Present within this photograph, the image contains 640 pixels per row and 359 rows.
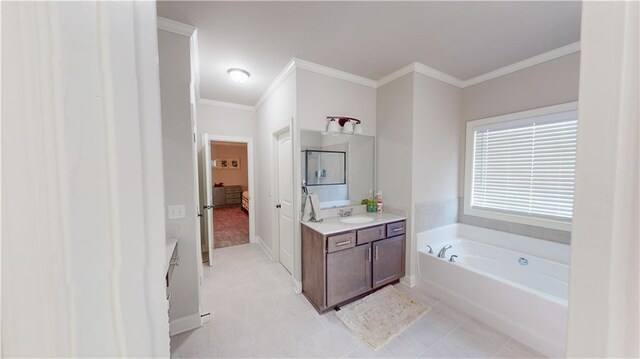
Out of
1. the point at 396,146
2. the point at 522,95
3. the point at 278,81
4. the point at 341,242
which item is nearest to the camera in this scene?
the point at 341,242

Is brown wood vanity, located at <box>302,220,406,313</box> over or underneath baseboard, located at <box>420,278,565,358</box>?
over

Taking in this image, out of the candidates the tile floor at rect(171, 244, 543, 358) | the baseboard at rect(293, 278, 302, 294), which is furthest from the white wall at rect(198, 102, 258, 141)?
the baseboard at rect(293, 278, 302, 294)

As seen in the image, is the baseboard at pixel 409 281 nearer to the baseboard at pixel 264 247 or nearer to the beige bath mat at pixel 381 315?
the beige bath mat at pixel 381 315

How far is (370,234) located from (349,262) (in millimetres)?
378

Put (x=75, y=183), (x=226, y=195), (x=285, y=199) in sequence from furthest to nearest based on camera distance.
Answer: (x=226, y=195) < (x=285, y=199) < (x=75, y=183)

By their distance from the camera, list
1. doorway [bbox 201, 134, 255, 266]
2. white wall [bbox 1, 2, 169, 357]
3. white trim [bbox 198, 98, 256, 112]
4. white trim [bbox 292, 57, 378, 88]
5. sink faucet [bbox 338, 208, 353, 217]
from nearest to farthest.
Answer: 1. white wall [bbox 1, 2, 169, 357]
2. white trim [bbox 292, 57, 378, 88]
3. sink faucet [bbox 338, 208, 353, 217]
4. doorway [bbox 201, 134, 255, 266]
5. white trim [bbox 198, 98, 256, 112]

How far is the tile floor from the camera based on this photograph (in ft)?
5.53

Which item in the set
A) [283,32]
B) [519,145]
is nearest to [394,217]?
[519,145]

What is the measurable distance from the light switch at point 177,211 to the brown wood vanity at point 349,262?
1200 millimetres

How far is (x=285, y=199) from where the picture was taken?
2.95 meters

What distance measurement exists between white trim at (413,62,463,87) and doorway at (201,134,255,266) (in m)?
2.90

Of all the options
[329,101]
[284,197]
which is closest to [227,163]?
[284,197]

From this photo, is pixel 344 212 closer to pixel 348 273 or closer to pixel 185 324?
pixel 348 273

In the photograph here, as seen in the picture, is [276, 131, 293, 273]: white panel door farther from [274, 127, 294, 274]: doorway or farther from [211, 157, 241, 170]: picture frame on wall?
[211, 157, 241, 170]: picture frame on wall
